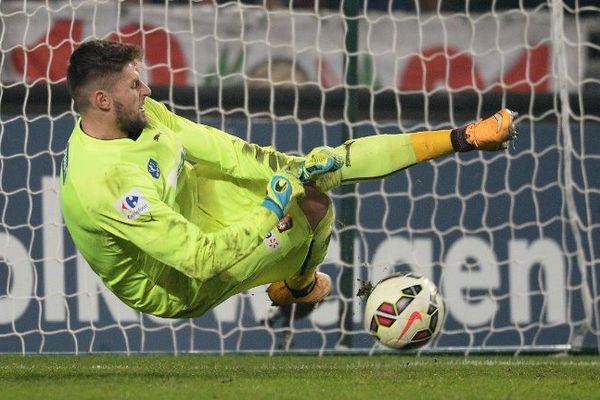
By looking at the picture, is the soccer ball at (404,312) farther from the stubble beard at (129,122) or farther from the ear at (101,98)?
the ear at (101,98)

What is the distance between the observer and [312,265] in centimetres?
543

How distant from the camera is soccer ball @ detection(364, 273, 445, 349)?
5.14m

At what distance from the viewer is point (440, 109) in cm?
712

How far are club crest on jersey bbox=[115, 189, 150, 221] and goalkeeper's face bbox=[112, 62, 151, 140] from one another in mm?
329

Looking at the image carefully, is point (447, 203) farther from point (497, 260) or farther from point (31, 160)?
point (31, 160)

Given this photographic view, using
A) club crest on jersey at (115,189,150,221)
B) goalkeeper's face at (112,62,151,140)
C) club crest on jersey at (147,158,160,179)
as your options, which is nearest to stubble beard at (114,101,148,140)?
goalkeeper's face at (112,62,151,140)

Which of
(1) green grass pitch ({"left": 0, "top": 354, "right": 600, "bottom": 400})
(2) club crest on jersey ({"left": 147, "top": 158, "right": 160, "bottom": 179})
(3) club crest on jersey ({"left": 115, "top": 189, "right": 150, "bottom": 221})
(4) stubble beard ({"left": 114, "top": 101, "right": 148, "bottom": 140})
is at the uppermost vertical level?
(4) stubble beard ({"left": 114, "top": 101, "right": 148, "bottom": 140})

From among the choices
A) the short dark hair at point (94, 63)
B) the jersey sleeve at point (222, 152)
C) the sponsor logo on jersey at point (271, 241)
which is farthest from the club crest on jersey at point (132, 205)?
the jersey sleeve at point (222, 152)

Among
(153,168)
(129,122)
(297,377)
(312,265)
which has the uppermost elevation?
(129,122)

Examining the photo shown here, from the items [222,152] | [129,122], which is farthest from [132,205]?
[222,152]

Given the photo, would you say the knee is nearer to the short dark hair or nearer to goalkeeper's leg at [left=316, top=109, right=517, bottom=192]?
goalkeeper's leg at [left=316, top=109, right=517, bottom=192]

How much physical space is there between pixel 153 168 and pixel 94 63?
456 millimetres

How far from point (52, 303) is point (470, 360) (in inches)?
85.3

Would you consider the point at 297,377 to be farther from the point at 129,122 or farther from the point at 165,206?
the point at 129,122
